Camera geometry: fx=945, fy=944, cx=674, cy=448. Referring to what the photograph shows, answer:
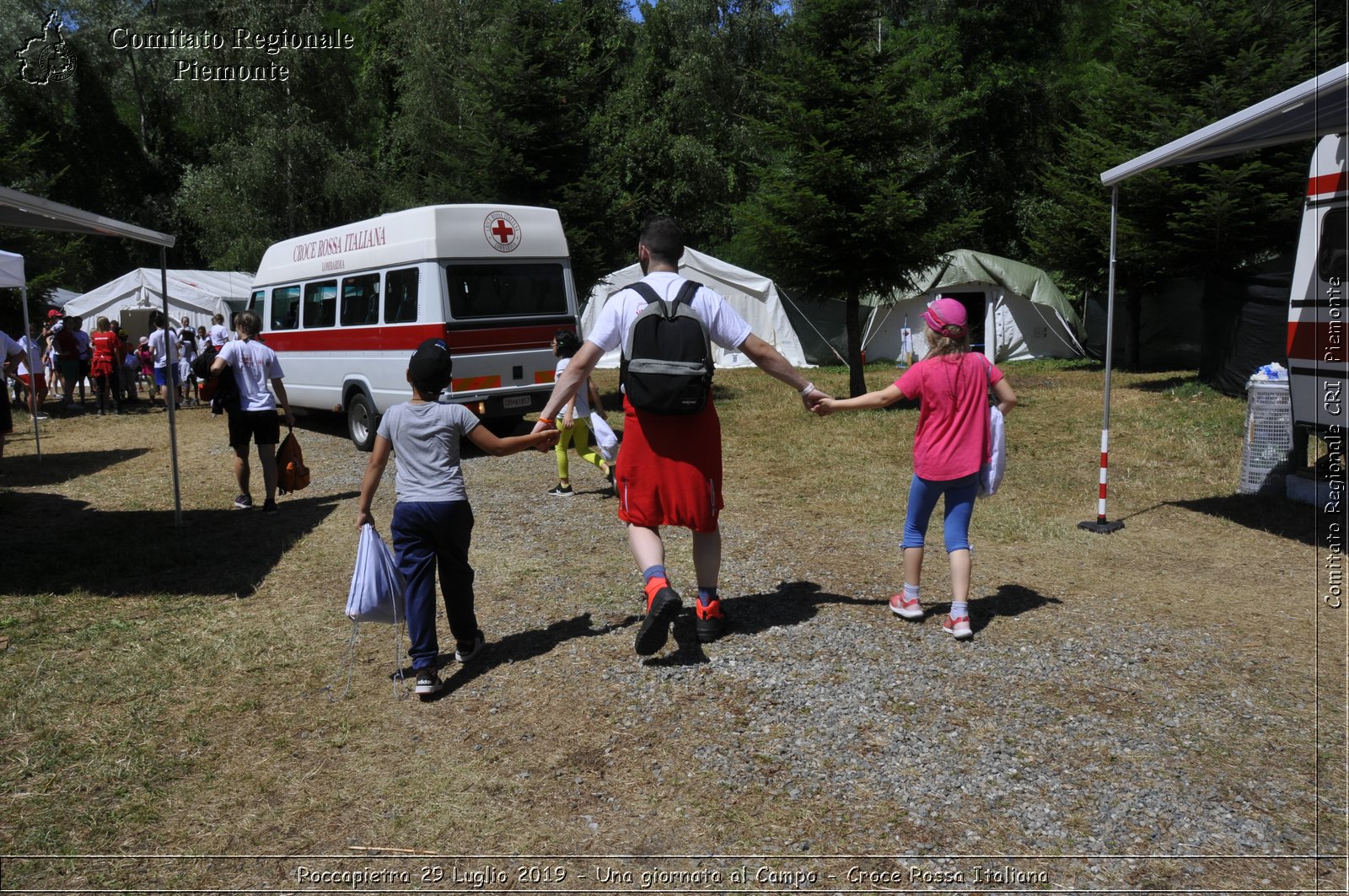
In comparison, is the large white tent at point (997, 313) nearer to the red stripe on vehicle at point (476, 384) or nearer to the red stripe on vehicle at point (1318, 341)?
the red stripe on vehicle at point (476, 384)

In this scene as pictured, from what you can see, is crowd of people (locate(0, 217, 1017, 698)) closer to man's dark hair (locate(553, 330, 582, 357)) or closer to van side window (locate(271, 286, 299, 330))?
man's dark hair (locate(553, 330, 582, 357))

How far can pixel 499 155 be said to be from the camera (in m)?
16.4

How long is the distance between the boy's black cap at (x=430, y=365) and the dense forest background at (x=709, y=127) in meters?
Result: 11.7

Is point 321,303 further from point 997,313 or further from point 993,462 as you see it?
point 997,313

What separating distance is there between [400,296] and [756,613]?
7882 mm

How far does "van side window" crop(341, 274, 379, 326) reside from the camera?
1211 cm

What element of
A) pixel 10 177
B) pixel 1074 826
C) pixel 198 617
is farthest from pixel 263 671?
pixel 10 177

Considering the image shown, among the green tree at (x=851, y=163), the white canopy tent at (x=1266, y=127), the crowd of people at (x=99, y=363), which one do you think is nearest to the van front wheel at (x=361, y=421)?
the crowd of people at (x=99, y=363)

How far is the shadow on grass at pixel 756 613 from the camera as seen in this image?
4750 millimetres

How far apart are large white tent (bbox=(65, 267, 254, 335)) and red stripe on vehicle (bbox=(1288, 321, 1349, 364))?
23.2m

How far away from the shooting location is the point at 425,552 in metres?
4.54

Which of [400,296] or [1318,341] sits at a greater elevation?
[400,296]

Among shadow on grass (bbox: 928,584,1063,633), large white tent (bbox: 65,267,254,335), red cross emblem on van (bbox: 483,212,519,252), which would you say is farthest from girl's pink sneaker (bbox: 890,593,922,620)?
large white tent (bbox: 65,267,254,335)

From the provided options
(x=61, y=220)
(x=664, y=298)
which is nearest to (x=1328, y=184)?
(x=664, y=298)
